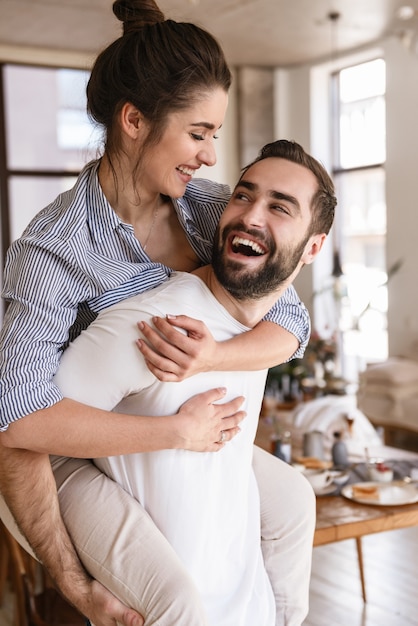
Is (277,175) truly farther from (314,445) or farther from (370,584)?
(370,584)

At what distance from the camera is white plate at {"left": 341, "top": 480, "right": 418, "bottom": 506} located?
3365mm

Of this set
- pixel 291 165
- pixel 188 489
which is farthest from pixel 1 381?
pixel 291 165

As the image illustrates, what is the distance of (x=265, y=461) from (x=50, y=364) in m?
0.83

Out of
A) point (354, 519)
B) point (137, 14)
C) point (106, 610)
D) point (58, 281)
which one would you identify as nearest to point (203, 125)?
point (137, 14)

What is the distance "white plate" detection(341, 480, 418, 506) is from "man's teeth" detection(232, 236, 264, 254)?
1.80 m

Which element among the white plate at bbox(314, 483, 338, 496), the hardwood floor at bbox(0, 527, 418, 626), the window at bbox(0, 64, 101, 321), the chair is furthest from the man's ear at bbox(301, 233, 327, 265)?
the window at bbox(0, 64, 101, 321)

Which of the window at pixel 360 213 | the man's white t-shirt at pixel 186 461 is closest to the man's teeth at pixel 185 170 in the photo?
the man's white t-shirt at pixel 186 461

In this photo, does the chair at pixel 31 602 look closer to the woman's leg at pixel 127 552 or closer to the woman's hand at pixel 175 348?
the woman's leg at pixel 127 552

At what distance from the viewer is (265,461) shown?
2303 millimetres

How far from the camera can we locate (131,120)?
1.88 m

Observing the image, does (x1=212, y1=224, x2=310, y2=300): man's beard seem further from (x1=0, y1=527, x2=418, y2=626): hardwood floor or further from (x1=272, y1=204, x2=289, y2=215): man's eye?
(x1=0, y1=527, x2=418, y2=626): hardwood floor

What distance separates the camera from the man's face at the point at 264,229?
1850 millimetres

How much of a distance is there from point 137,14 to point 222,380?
86cm

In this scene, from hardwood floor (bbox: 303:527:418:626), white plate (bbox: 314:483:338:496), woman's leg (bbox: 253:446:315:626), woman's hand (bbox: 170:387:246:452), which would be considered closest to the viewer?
woman's hand (bbox: 170:387:246:452)
